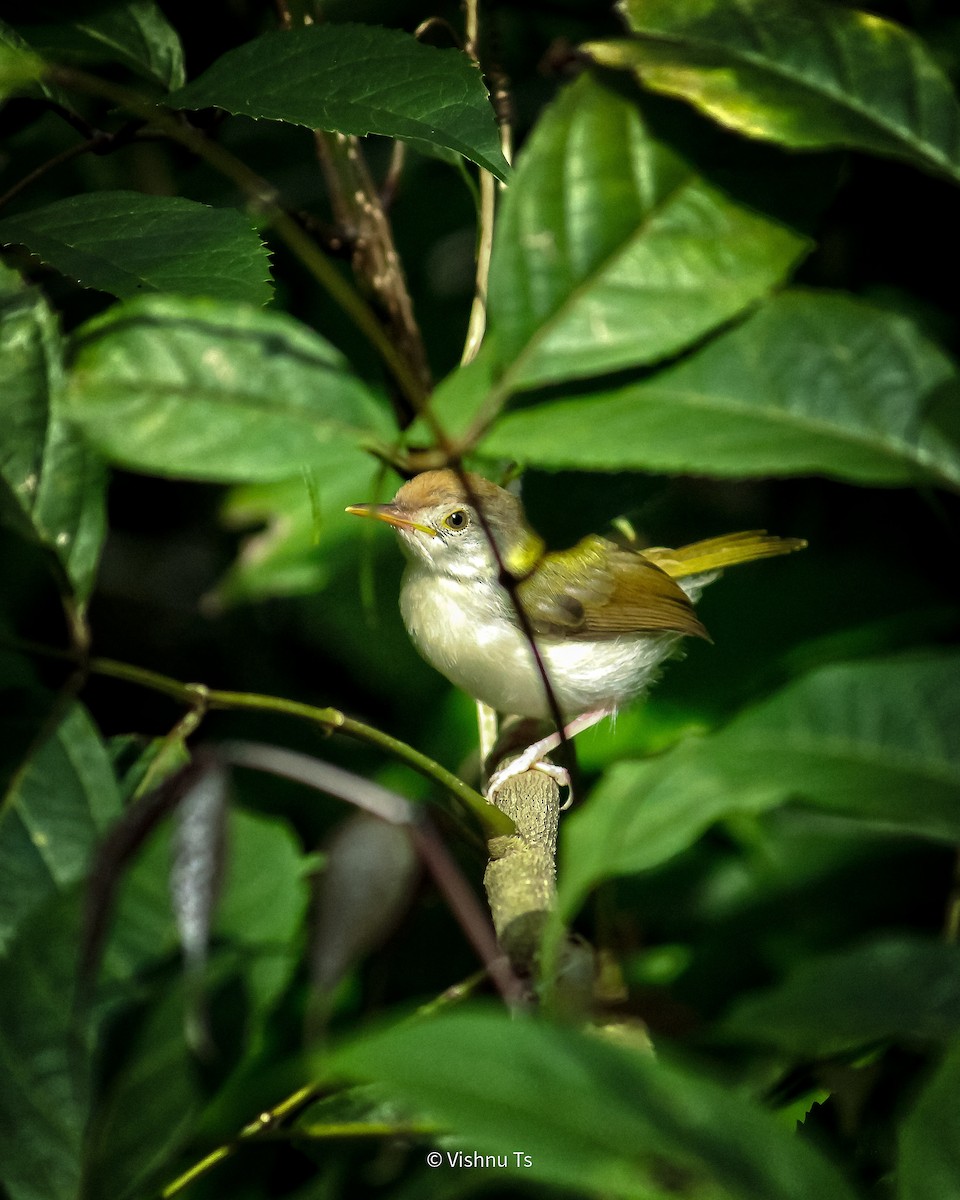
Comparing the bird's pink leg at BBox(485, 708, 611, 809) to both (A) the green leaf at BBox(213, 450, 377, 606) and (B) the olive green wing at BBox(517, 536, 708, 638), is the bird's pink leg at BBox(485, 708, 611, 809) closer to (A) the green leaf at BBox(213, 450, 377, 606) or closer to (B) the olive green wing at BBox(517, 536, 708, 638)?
(B) the olive green wing at BBox(517, 536, 708, 638)

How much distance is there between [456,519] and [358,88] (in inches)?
54.9

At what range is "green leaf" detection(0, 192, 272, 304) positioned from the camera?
4.58 ft

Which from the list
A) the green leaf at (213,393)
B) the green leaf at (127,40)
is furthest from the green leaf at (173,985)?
the green leaf at (127,40)

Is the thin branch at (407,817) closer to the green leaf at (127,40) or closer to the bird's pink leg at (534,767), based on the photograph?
the bird's pink leg at (534,767)

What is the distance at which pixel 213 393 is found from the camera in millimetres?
1021

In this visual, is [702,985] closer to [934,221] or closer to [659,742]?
[659,742]

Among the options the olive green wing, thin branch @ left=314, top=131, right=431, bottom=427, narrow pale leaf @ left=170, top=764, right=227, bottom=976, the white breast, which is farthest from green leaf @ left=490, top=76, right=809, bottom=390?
the olive green wing

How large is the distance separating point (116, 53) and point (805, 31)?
134 centimetres

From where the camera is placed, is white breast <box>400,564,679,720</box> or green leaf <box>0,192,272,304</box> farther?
white breast <box>400,564,679,720</box>

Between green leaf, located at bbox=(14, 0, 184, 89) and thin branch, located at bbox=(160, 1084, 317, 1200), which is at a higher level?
green leaf, located at bbox=(14, 0, 184, 89)

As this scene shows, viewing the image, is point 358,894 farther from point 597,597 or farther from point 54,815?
point 597,597

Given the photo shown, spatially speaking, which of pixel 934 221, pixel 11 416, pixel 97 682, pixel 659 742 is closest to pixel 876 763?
pixel 11 416

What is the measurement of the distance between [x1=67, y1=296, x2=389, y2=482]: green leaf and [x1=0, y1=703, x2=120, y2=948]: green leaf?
0.52 meters

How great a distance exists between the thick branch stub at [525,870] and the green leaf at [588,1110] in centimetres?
39
